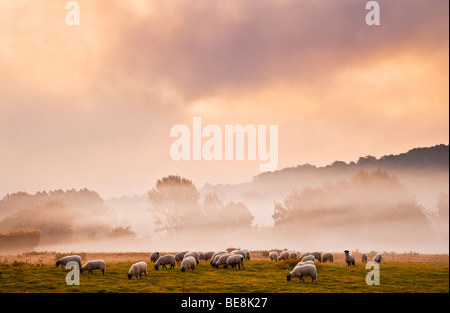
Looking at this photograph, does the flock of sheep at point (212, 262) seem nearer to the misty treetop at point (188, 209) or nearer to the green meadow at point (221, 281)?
the green meadow at point (221, 281)

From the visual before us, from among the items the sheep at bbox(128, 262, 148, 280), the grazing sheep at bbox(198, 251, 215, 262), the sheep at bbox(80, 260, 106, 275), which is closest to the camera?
the sheep at bbox(128, 262, 148, 280)

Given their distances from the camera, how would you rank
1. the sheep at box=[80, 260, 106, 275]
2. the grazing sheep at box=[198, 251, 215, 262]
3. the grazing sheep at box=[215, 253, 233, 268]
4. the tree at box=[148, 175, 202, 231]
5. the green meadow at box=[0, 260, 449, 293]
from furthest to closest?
1. the tree at box=[148, 175, 202, 231]
2. the grazing sheep at box=[198, 251, 215, 262]
3. the grazing sheep at box=[215, 253, 233, 268]
4. the sheep at box=[80, 260, 106, 275]
5. the green meadow at box=[0, 260, 449, 293]

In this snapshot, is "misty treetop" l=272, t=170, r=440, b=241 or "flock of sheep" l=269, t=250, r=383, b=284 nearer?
"flock of sheep" l=269, t=250, r=383, b=284

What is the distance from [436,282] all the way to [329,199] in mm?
68803

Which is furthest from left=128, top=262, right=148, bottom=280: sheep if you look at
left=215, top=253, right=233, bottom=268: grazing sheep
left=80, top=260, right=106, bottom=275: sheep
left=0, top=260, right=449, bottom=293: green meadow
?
left=215, top=253, right=233, bottom=268: grazing sheep

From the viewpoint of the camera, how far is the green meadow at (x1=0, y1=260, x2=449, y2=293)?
18828mm

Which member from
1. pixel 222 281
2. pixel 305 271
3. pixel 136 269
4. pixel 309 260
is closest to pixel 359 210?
pixel 309 260

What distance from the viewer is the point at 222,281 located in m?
21.1

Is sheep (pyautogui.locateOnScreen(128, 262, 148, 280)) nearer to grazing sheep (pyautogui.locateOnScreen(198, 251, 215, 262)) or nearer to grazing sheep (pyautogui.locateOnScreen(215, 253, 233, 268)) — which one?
grazing sheep (pyautogui.locateOnScreen(215, 253, 233, 268))

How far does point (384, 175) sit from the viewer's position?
8862cm

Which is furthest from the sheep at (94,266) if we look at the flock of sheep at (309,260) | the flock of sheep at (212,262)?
the flock of sheep at (309,260)
